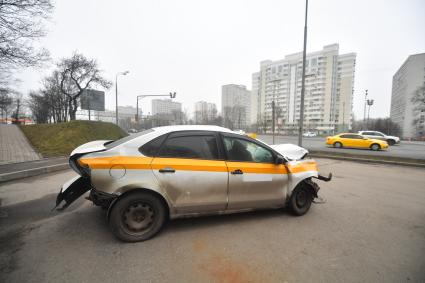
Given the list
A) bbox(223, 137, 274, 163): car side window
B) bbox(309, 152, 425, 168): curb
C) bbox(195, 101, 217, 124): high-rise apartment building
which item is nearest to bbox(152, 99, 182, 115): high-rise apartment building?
bbox(195, 101, 217, 124): high-rise apartment building

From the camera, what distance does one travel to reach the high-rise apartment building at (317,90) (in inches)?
3120

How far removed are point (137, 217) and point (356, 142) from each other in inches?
797

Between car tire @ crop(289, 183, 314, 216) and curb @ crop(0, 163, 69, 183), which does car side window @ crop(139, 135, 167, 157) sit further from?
curb @ crop(0, 163, 69, 183)

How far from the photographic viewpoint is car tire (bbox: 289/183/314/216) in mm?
3746

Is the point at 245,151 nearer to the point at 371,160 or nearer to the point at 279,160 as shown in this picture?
the point at 279,160

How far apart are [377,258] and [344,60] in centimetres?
10001

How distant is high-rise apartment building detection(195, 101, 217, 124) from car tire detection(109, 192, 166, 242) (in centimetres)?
6364

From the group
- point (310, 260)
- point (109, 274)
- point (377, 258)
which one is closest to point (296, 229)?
point (310, 260)

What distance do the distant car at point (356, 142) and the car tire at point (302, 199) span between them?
1714 cm

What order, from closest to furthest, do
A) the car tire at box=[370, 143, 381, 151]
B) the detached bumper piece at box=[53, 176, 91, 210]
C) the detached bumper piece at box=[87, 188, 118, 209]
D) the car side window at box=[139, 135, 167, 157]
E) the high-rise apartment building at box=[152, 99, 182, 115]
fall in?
the detached bumper piece at box=[87, 188, 118, 209] < the car side window at box=[139, 135, 167, 157] < the detached bumper piece at box=[53, 176, 91, 210] < the car tire at box=[370, 143, 381, 151] < the high-rise apartment building at box=[152, 99, 182, 115]

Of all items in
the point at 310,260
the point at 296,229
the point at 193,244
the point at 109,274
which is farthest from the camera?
the point at 296,229

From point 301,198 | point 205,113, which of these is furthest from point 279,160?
point 205,113

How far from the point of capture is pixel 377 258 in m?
2.51

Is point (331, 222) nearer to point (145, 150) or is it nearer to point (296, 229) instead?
point (296, 229)
